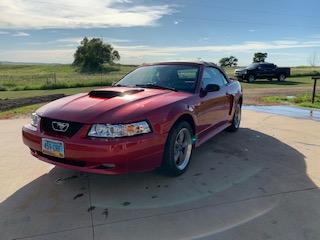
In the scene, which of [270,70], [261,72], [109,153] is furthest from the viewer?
[270,70]

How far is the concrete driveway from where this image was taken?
10.2 feet

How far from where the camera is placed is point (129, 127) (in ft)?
11.8

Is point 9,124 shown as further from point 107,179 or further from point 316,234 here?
point 316,234

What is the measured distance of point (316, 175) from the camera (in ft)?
14.7

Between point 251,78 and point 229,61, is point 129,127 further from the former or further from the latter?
point 229,61

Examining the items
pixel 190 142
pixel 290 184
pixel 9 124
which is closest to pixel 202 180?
pixel 190 142

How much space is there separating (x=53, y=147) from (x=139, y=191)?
1069 mm

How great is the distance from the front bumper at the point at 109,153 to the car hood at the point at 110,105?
20cm

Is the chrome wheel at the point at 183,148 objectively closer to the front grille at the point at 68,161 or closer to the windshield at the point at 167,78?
the windshield at the point at 167,78

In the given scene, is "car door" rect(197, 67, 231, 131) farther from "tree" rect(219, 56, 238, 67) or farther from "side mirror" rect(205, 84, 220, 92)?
"tree" rect(219, 56, 238, 67)

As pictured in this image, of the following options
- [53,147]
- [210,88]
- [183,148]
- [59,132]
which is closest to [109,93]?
[59,132]

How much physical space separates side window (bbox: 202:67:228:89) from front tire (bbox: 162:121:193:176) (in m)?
0.92

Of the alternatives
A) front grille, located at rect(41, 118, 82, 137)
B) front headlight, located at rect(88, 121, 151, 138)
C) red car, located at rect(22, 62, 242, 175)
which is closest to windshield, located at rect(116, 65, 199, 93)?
red car, located at rect(22, 62, 242, 175)

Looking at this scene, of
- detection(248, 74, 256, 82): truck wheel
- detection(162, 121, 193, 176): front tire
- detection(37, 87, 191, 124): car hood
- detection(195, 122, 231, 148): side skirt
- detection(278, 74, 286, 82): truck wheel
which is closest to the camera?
detection(37, 87, 191, 124): car hood
